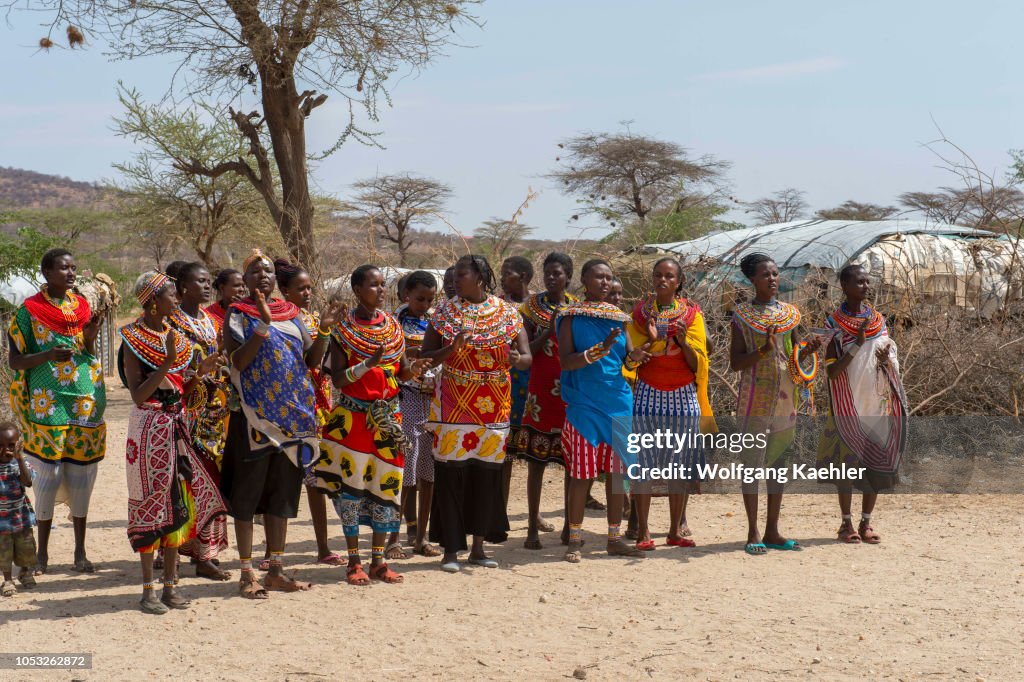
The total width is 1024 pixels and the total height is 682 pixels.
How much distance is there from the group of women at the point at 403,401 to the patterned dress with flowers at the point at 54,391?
1 cm

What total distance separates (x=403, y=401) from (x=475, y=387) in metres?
0.76

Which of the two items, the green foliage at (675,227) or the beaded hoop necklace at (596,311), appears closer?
the beaded hoop necklace at (596,311)

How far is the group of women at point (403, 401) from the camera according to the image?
5188mm

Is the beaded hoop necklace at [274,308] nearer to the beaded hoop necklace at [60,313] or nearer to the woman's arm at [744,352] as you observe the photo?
the beaded hoop necklace at [60,313]

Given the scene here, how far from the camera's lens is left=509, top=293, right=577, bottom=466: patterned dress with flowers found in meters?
6.44

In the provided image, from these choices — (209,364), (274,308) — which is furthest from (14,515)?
(274,308)

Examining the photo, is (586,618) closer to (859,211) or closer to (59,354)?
(59,354)

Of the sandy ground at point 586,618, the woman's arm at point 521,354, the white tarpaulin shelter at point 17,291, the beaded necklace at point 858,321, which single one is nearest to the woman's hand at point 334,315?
the woman's arm at point 521,354

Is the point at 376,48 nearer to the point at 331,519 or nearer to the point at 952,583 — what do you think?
the point at 331,519

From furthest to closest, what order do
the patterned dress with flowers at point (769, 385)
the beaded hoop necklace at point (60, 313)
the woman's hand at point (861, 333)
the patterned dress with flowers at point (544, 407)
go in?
the patterned dress with flowers at point (544, 407), the woman's hand at point (861, 333), the patterned dress with flowers at point (769, 385), the beaded hoop necklace at point (60, 313)

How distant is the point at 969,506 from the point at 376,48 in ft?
31.5

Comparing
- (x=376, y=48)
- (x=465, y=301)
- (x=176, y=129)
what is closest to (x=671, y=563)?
(x=465, y=301)

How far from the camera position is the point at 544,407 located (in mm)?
6465

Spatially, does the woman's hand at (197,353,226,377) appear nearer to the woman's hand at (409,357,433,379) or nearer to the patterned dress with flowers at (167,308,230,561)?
the patterned dress with flowers at (167,308,230,561)
